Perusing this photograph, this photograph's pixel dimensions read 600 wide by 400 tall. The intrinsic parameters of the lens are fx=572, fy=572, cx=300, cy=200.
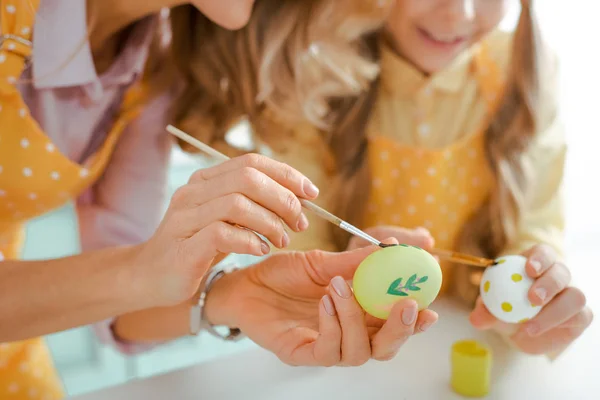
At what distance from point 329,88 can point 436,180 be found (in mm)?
314

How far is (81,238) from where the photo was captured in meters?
1.21

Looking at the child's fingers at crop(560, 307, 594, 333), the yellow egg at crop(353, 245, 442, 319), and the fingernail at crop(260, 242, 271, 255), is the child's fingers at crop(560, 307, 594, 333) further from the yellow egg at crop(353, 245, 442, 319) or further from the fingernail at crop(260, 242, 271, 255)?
the fingernail at crop(260, 242, 271, 255)

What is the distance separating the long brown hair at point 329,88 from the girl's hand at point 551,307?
11.0 inches

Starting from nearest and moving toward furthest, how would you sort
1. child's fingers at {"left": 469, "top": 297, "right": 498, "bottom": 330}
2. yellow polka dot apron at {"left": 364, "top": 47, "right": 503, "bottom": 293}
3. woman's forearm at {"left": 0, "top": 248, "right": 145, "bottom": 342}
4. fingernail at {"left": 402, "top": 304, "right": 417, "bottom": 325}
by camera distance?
1. fingernail at {"left": 402, "top": 304, "right": 417, "bottom": 325}
2. woman's forearm at {"left": 0, "top": 248, "right": 145, "bottom": 342}
3. child's fingers at {"left": 469, "top": 297, "right": 498, "bottom": 330}
4. yellow polka dot apron at {"left": 364, "top": 47, "right": 503, "bottom": 293}

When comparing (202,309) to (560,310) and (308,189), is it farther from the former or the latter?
(560,310)

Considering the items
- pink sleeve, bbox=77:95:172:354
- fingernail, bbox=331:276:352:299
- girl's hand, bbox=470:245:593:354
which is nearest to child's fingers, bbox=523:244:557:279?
girl's hand, bbox=470:245:593:354

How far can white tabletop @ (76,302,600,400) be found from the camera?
871mm

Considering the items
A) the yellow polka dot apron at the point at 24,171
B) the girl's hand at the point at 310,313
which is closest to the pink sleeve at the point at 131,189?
the yellow polka dot apron at the point at 24,171

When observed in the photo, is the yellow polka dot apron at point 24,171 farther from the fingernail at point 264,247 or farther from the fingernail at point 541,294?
the fingernail at point 541,294

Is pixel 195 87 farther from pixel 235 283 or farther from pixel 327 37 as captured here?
pixel 235 283

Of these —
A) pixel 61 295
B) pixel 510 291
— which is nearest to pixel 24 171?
pixel 61 295

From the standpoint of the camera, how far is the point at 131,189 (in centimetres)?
117

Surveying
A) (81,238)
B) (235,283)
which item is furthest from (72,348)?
(235,283)

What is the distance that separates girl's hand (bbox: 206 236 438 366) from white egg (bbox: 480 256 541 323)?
0.19m
